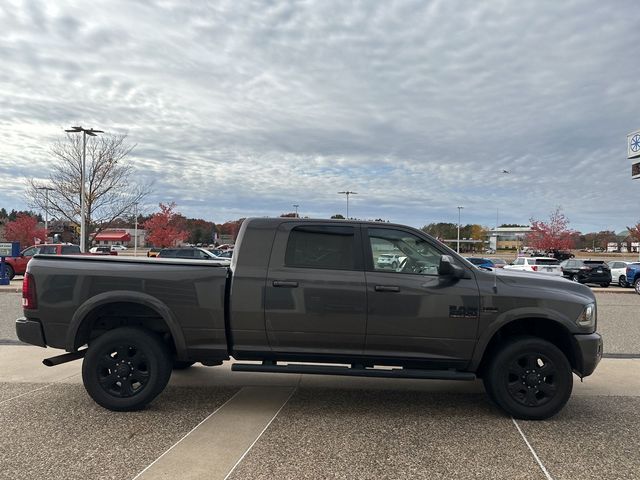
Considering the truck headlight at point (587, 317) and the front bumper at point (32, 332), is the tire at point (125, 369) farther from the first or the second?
the truck headlight at point (587, 317)

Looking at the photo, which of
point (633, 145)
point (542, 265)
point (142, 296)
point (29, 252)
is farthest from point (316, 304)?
point (633, 145)

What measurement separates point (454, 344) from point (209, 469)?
243 centimetres

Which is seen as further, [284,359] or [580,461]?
[284,359]

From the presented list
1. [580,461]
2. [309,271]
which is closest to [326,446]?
[309,271]

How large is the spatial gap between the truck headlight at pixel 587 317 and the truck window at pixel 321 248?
220 centimetres

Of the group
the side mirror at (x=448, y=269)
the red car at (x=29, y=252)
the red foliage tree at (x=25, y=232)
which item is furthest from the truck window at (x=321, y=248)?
the red foliage tree at (x=25, y=232)

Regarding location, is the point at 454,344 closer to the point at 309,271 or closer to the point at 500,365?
the point at 500,365

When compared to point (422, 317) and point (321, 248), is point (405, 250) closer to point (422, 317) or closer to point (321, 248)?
point (422, 317)

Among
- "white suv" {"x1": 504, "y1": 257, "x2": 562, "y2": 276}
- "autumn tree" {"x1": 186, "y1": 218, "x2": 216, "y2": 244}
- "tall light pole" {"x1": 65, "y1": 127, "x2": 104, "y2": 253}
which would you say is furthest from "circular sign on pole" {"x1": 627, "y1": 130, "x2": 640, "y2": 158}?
"autumn tree" {"x1": 186, "y1": 218, "x2": 216, "y2": 244}

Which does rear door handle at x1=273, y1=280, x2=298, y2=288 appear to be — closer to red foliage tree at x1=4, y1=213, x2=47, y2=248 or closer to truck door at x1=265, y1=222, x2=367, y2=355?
truck door at x1=265, y1=222, x2=367, y2=355

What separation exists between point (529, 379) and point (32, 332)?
4.86m

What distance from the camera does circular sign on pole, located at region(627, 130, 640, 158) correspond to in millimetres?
27094

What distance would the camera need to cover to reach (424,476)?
3.50 m

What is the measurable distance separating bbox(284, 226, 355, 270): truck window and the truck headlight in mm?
2203
